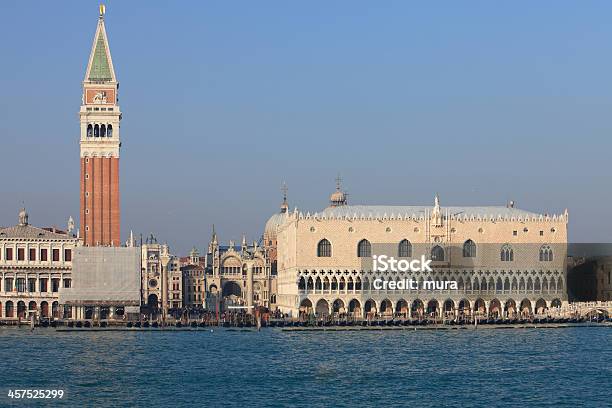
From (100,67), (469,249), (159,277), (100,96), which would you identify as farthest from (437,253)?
(159,277)

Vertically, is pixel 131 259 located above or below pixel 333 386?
above

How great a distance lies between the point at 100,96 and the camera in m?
139

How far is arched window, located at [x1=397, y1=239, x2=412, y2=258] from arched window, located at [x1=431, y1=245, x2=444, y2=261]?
2.24 meters

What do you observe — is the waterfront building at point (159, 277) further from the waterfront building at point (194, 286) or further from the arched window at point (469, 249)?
the arched window at point (469, 249)

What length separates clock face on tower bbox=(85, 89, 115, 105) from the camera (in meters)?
139

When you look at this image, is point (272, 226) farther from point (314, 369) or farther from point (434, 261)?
point (314, 369)

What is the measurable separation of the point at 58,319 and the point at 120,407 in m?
64.6

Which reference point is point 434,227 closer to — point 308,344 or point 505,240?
point 505,240

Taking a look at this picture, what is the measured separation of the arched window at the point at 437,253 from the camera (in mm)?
134125

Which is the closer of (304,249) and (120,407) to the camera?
(120,407)

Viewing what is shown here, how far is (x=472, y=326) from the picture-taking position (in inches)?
4811

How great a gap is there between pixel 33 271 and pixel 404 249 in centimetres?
3586

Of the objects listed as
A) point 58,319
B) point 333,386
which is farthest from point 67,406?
point 58,319

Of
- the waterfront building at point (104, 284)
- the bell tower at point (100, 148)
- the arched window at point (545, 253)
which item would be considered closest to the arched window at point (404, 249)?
the arched window at point (545, 253)
